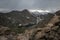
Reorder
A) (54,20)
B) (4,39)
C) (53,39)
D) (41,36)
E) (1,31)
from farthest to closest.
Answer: (1,31)
(4,39)
(54,20)
(41,36)
(53,39)

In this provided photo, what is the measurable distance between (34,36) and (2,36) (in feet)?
136

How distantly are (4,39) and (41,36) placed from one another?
134 feet

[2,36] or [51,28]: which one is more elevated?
[51,28]

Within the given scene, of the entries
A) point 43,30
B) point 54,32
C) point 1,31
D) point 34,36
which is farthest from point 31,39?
point 1,31

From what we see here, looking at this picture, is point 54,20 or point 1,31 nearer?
point 54,20

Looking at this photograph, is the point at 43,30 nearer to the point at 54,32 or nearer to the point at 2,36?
the point at 54,32

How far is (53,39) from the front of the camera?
5669 cm

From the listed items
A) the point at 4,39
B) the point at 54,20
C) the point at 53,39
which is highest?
the point at 54,20

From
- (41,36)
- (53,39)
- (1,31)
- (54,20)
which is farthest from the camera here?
(1,31)

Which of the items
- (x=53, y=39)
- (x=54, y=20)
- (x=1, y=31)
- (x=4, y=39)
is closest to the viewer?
(x=53, y=39)

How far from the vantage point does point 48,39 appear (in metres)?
57.7

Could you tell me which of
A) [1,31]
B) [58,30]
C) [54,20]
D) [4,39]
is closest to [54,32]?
[58,30]

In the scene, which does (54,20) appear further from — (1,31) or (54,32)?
(1,31)

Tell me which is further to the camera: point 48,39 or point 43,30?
point 43,30
